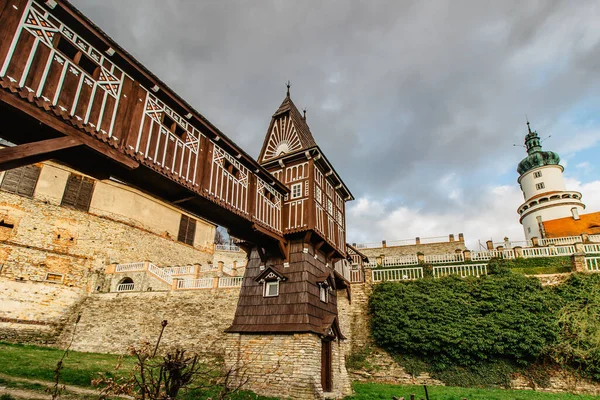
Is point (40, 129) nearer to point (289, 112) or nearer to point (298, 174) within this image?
point (298, 174)

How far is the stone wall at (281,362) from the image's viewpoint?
11758mm

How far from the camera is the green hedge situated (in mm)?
14422

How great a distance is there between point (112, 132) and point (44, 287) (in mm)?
17575

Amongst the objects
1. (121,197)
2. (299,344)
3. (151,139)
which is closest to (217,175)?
(151,139)

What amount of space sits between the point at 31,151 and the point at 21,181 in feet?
66.1

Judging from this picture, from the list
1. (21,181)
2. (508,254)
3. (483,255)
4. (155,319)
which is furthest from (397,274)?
(21,181)

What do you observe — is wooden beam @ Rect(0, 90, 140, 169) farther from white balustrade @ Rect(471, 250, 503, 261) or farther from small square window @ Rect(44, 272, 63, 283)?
white balustrade @ Rect(471, 250, 503, 261)

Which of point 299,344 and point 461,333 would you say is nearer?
point 299,344

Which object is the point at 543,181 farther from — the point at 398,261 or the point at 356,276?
the point at 356,276

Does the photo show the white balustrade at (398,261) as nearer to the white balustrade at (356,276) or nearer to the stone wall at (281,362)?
the white balustrade at (356,276)

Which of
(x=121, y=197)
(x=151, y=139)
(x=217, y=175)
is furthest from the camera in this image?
(x=121, y=197)

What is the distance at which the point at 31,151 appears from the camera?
630 cm

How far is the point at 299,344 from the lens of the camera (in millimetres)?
12305

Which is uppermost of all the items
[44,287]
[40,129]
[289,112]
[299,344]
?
[289,112]
